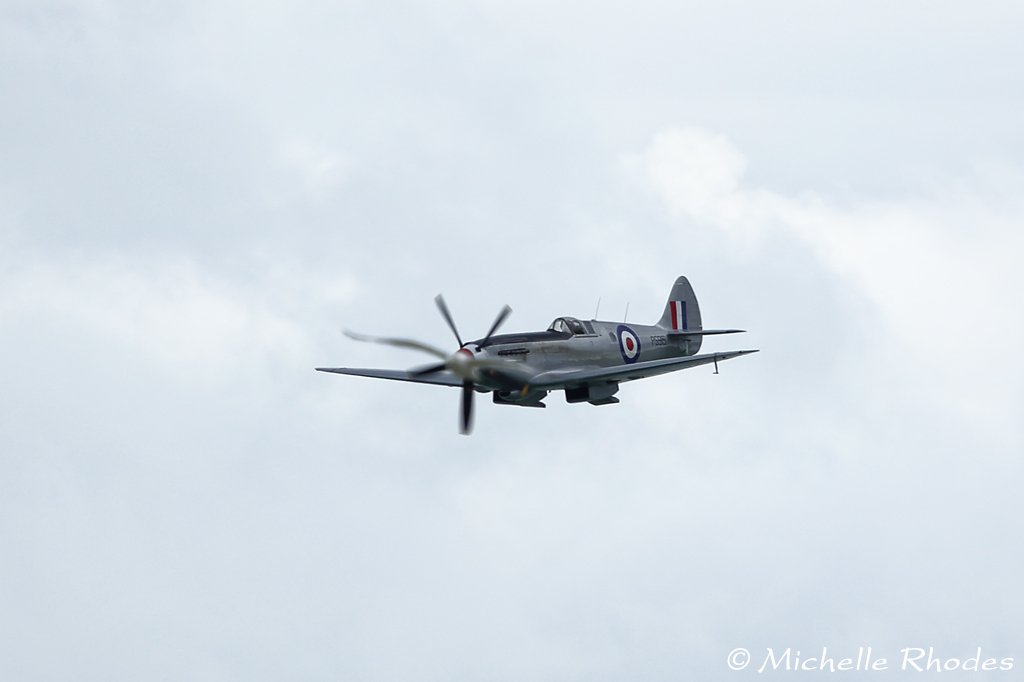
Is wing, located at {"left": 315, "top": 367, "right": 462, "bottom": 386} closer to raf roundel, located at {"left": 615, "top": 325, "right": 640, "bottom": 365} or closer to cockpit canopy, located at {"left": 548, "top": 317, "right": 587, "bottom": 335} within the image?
cockpit canopy, located at {"left": 548, "top": 317, "right": 587, "bottom": 335}

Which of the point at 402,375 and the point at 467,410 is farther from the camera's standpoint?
the point at 402,375

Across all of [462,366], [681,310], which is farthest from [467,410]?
[681,310]

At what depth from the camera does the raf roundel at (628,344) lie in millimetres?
41750

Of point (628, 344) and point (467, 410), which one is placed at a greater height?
point (628, 344)

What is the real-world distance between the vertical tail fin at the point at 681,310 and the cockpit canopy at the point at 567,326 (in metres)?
6.03

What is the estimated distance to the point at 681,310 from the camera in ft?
152

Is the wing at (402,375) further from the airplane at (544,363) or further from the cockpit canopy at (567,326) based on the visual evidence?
the cockpit canopy at (567,326)

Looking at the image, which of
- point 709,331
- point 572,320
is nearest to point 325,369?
point 572,320

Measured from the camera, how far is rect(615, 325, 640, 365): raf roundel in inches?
1644

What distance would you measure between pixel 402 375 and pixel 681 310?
11092mm

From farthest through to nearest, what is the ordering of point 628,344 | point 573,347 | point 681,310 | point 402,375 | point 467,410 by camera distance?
point 681,310
point 628,344
point 402,375
point 573,347
point 467,410

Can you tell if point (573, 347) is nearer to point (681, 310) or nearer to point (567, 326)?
point (567, 326)

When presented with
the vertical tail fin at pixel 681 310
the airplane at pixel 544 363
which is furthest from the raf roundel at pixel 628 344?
the vertical tail fin at pixel 681 310

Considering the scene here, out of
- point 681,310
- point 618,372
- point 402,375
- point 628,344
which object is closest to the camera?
point 618,372
